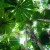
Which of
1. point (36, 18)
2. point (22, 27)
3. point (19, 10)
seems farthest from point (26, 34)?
point (19, 10)

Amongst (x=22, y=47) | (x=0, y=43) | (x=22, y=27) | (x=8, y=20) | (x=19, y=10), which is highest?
(x=19, y=10)

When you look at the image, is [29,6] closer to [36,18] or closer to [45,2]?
[36,18]

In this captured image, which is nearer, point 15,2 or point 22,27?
point 15,2

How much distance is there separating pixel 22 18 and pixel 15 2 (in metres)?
0.50

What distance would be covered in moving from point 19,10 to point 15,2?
9.6 inches

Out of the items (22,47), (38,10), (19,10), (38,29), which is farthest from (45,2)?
(22,47)

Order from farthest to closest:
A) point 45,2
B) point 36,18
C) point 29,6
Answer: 1. point 45,2
2. point 36,18
3. point 29,6

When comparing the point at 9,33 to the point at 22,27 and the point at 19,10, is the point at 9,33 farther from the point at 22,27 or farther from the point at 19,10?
the point at 19,10

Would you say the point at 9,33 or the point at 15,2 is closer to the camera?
the point at 15,2

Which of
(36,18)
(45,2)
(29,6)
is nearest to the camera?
(29,6)

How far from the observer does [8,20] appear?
4.73m

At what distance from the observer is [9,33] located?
5.09 m

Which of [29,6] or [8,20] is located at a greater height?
[29,6]

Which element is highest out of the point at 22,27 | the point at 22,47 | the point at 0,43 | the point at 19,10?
the point at 19,10
